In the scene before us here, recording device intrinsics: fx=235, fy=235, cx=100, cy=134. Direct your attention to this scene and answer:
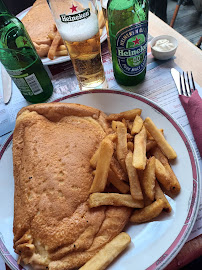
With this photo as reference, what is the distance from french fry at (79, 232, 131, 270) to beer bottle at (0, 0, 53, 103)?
1.00 meters

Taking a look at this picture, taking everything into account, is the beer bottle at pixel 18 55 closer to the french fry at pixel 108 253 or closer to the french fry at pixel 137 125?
the french fry at pixel 137 125

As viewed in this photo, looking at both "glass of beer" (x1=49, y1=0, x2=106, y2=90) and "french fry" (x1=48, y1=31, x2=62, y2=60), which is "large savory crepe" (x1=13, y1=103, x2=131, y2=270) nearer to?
"glass of beer" (x1=49, y1=0, x2=106, y2=90)

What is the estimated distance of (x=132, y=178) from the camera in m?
0.95

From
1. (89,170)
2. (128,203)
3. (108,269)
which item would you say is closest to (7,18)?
(89,170)

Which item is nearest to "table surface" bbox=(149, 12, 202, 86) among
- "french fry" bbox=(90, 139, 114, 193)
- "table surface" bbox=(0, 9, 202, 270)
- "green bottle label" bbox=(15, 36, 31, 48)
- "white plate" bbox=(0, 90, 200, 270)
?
"table surface" bbox=(0, 9, 202, 270)

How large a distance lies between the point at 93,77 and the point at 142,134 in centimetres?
59

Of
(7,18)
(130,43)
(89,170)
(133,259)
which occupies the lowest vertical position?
(133,259)

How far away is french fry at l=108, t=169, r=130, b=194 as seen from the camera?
1.00 meters

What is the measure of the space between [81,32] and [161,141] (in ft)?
2.28

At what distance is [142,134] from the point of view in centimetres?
107

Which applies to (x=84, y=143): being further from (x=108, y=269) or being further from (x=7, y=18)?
(x=7, y=18)

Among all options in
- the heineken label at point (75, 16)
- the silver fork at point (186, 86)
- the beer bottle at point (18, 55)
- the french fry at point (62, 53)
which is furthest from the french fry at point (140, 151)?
the french fry at point (62, 53)

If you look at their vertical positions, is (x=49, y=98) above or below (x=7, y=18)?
below

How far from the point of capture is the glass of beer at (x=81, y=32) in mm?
1157
